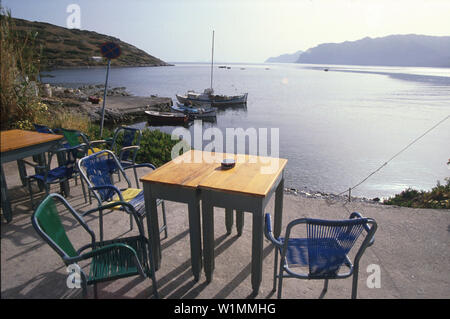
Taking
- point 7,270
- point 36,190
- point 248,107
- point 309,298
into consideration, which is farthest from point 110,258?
point 248,107

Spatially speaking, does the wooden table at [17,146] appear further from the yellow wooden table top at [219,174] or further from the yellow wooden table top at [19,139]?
the yellow wooden table top at [219,174]

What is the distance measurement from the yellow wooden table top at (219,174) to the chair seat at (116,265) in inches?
25.0

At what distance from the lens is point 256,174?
2.82m

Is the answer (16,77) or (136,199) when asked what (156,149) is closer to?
(16,77)

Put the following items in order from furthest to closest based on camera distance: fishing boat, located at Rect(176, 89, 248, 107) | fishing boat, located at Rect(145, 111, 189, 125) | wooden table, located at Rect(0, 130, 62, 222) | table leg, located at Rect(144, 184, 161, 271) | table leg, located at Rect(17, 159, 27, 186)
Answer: fishing boat, located at Rect(176, 89, 248, 107), fishing boat, located at Rect(145, 111, 189, 125), table leg, located at Rect(17, 159, 27, 186), wooden table, located at Rect(0, 130, 62, 222), table leg, located at Rect(144, 184, 161, 271)

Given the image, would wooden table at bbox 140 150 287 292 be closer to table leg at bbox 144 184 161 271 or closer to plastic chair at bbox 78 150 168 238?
table leg at bbox 144 184 161 271

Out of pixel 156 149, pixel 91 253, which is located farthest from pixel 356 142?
pixel 91 253

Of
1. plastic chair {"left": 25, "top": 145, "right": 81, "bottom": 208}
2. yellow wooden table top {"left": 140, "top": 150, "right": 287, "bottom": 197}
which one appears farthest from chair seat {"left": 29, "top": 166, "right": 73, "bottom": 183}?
yellow wooden table top {"left": 140, "top": 150, "right": 287, "bottom": 197}

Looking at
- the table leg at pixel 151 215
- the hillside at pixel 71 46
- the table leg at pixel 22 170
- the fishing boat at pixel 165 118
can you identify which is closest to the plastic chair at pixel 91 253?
the table leg at pixel 151 215

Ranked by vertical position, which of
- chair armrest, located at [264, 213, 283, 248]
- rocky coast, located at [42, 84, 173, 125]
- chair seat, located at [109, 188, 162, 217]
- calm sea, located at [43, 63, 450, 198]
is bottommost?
calm sea, located at [43, 63, 450, 198]

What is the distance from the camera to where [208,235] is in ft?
8.71

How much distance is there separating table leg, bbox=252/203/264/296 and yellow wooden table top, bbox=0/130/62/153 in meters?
2.46

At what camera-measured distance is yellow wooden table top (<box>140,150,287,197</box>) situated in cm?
250

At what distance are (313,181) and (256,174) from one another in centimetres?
1094
